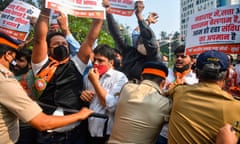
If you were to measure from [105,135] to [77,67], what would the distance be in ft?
2.28

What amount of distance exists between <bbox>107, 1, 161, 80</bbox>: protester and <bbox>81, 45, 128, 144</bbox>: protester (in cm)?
125

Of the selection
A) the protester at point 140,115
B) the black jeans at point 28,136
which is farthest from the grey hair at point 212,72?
the black jeans at point 28,136

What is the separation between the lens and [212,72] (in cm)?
250

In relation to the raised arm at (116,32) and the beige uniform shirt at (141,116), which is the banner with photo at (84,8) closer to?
the beige uniform shirt at (141,116)

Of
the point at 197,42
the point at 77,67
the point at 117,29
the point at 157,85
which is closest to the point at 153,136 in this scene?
the point at 157,85

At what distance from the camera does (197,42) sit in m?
4.21

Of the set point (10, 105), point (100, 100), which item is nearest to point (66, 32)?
point (100, 100)

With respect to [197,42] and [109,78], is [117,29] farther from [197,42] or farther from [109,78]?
[109,78]

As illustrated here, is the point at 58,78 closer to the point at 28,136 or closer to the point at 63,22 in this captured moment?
the point at 28,136

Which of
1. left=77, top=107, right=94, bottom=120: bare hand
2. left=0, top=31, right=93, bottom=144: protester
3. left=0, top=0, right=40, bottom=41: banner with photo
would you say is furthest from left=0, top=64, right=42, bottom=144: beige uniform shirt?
left=0, top=0, right=40, bottom=41: banner with photo

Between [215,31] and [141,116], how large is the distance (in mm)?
1748

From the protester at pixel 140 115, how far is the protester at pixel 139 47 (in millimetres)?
1680

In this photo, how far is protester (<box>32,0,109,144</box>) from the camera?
3096mm

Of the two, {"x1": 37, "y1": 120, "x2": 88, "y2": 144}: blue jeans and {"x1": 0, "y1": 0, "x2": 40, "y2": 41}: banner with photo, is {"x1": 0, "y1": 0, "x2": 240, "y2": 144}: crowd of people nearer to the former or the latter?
{"x1": 37, "y1": 120, "x2": 88, "y2": 144}: blue jeans
